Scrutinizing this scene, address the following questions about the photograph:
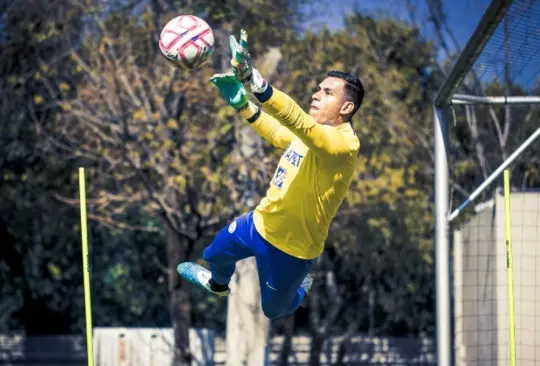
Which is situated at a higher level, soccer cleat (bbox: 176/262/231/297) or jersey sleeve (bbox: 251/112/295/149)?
jersey sleeve (bbox: 251/112/295/149)

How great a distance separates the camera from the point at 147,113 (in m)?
16.9

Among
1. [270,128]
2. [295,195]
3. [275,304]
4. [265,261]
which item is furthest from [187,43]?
[275,304]

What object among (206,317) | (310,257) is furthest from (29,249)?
(310,257)

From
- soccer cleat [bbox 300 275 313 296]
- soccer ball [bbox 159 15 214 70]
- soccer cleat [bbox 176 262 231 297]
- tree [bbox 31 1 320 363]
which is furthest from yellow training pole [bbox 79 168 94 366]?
tree [bbox 31 1 320 363]

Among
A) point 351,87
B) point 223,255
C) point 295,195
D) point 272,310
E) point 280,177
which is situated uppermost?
point 351,87

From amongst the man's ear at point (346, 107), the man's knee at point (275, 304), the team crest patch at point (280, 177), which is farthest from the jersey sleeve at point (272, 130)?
the man's knee at point (275, 304)

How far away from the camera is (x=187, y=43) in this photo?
657 centimetres

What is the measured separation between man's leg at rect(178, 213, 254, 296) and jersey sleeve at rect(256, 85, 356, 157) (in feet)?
3.48

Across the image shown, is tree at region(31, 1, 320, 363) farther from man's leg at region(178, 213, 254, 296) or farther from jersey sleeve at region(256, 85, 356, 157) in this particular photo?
jersey sleeve at region(256, 85, 356, 157)

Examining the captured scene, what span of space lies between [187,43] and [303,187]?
3.85ft

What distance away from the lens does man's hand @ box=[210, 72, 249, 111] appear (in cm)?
618

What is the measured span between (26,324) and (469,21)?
14.9 meters

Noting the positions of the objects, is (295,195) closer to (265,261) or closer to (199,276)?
(265,261)

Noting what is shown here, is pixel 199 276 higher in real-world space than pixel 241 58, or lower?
lower
